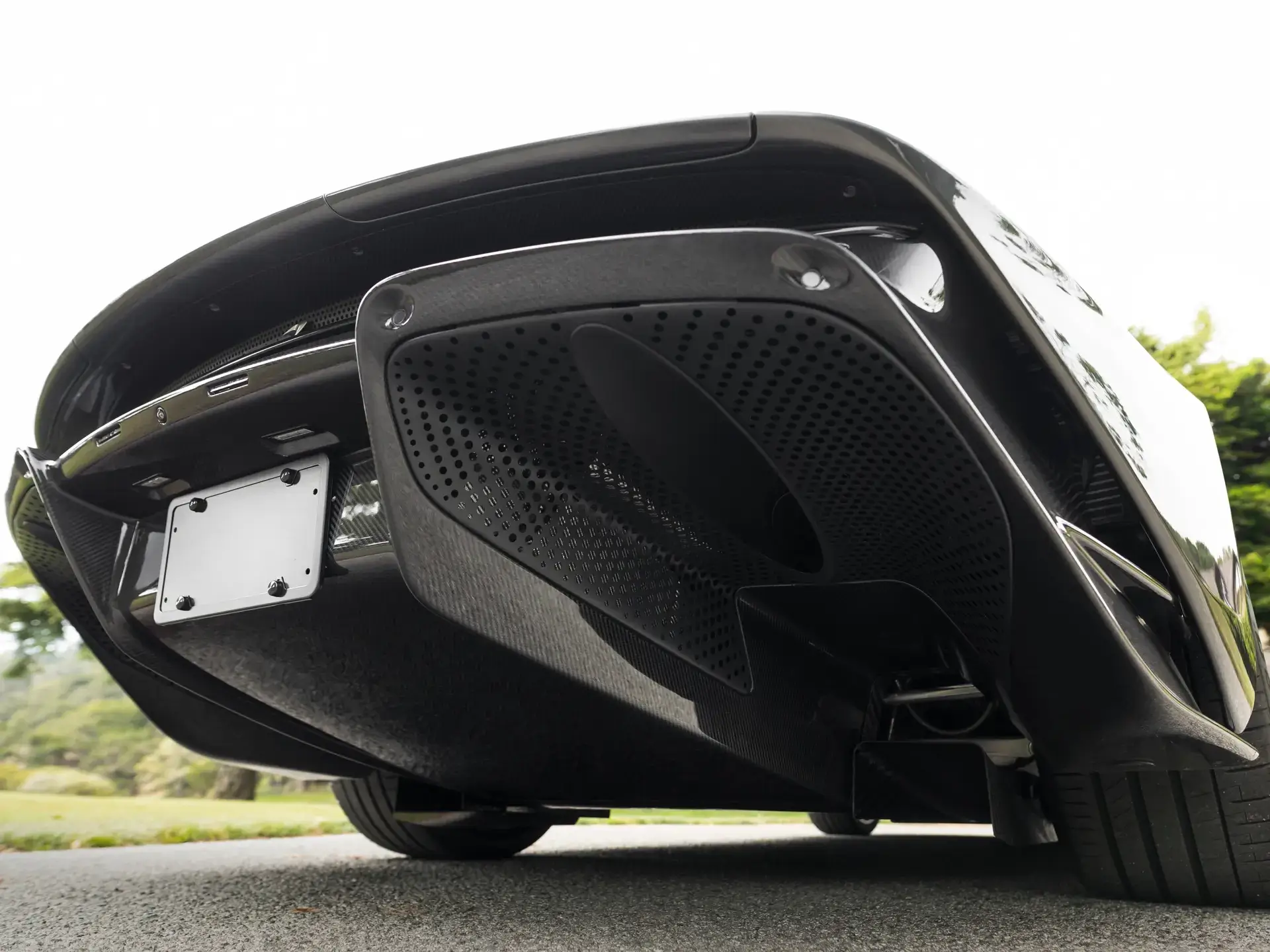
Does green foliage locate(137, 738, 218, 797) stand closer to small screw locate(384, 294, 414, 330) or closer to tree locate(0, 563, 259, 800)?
tree locate(0, 563, 259, 800)

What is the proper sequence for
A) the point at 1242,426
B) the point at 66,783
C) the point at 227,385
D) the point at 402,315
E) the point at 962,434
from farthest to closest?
the point at 66,783, the point at 1242,426, the point at 227,385, the point at 402,315, the point at 962,434

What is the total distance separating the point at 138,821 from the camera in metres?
4.78

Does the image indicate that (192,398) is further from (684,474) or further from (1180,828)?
(1180,828)

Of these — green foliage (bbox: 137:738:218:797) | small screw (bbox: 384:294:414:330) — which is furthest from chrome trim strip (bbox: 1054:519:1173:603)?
green foliage (bbox: 137:738:218:797)

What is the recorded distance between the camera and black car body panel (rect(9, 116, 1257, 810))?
1036mm

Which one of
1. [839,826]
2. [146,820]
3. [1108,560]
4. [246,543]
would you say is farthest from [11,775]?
[1108,560]

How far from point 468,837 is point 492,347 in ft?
5.83

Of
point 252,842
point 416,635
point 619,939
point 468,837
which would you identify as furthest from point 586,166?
point 252,842

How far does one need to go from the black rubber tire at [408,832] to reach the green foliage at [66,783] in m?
6.14

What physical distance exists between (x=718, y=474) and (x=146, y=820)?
472cm

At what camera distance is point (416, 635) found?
4.94ft

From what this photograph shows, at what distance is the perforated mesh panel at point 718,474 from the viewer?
101cm

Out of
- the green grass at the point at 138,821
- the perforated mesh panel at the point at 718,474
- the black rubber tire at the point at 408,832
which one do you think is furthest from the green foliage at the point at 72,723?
the perforated mesh panel at the point at 718,474

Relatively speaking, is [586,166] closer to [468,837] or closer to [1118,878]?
[1118,878]
